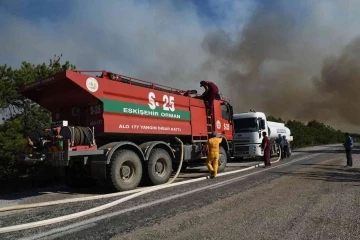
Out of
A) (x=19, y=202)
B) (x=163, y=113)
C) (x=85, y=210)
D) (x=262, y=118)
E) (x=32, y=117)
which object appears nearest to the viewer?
(x=85, y=210)

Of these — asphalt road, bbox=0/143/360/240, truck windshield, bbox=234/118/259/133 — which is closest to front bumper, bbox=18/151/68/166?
asphalt road, bbox=0/143/360/240

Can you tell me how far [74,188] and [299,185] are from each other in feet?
19.8

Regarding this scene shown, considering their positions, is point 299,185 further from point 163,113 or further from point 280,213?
point 163,113

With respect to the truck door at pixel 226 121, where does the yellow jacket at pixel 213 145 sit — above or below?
below

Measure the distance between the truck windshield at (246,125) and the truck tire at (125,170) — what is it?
32.8 feet

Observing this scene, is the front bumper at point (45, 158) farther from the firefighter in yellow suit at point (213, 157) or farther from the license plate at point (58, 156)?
the firefighter in yellow suit at point (213, 157)

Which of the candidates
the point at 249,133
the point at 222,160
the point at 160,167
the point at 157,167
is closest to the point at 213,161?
the point at 222,160

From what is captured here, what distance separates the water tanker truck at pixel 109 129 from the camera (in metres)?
7.86

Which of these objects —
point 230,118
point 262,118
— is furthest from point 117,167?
point 262,118

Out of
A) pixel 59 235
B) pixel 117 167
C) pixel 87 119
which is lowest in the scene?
pixel 59 235

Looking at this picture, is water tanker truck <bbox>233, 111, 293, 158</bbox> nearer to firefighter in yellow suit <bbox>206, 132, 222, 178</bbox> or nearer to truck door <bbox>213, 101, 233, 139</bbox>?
truck door <bbox>213, 101, 233, 139</bbox>

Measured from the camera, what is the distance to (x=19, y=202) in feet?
24.3

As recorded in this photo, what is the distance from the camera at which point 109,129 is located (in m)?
8.27

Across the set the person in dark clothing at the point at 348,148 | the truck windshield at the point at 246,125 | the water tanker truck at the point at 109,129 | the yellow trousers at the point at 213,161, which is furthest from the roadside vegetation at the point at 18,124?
the person in dark clothing at the point at 348,148
